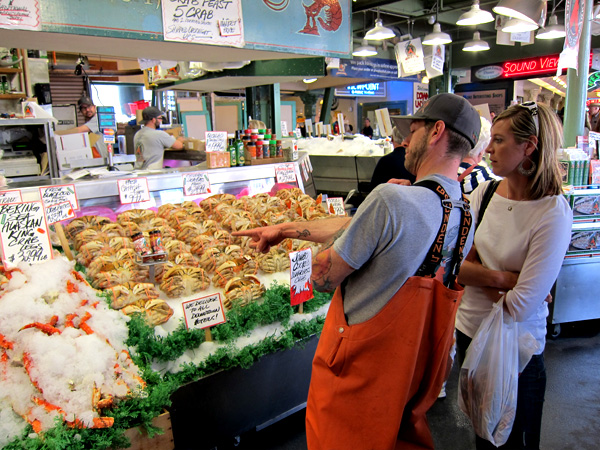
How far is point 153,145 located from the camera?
580cm

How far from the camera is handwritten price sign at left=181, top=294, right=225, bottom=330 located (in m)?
2.06

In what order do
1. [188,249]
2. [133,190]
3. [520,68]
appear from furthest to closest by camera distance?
[520,68], [133,190], [188,249]

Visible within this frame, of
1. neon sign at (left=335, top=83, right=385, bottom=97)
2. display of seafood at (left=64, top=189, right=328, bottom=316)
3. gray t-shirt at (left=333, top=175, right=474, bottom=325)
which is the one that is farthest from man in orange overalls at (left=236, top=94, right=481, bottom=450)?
neon sign at (left=335, top=83, right=385, bottom=97)

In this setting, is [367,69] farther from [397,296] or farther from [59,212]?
[397,296]

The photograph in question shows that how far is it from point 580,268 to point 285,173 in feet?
8.79

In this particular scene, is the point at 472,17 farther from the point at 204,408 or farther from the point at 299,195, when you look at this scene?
the point at 204,408

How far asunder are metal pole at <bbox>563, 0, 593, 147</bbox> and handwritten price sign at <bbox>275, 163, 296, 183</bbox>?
260 cm

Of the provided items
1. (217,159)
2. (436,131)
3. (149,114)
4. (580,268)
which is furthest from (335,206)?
(149,114)

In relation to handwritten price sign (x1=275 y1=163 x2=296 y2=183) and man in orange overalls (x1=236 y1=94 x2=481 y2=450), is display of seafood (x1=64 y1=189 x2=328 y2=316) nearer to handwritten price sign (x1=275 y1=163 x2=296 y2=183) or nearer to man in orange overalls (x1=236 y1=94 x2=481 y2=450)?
handwritten price sign (x1=275 y1=163 x2=296 y2=183)

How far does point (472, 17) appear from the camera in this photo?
7.84 metres

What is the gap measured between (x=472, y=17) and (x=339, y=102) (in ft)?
40.6

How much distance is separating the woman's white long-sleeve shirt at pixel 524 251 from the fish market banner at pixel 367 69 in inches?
402

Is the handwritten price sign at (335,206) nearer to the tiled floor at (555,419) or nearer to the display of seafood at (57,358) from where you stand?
the tiled floor at (555,419)

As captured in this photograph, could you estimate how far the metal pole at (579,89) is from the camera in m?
4.12
